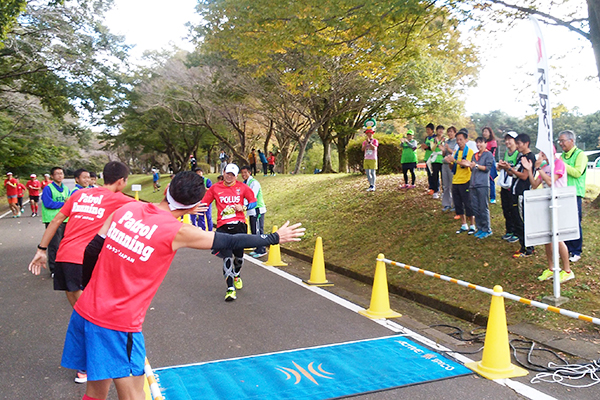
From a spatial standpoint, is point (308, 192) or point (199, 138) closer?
point (308, 192)

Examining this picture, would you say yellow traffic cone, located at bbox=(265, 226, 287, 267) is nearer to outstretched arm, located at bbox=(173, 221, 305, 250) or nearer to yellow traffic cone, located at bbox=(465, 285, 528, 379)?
yellow traffic cone, located at bbox=(465, 285, 528, 379)

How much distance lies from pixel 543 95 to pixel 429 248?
12.5 feet

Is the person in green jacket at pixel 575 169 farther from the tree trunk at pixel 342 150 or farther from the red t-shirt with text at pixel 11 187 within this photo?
the red t-shirt with text at pixel 11 187

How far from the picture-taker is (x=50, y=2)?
14625mm

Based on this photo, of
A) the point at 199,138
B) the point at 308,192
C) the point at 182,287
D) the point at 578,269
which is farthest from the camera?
the point at 199,138

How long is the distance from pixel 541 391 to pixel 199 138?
4121 cm

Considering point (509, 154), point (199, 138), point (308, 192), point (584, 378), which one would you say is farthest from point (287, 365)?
point (199, 138)

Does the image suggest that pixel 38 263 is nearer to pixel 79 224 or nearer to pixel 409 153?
pixel 79 224

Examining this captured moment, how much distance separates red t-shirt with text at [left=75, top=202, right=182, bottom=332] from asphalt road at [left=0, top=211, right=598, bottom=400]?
1.94m

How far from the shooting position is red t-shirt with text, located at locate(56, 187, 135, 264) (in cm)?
491

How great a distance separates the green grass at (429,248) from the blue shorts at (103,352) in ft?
16.5

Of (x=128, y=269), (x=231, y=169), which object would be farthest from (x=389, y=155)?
(x=128, y=269)

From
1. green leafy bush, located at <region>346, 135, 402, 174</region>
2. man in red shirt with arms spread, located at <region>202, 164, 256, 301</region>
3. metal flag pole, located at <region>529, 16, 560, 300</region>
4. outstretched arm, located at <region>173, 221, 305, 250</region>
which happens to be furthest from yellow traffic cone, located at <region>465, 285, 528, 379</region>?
green leafy bush, located at <region>346, 135, 402, 174</region>

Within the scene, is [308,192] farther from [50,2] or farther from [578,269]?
[578,269]
